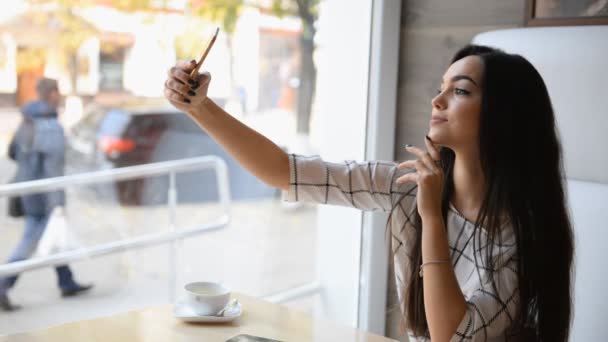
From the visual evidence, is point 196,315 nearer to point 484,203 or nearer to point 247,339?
point 247,339

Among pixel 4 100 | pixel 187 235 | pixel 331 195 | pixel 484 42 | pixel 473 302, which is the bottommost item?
pixel 187 235

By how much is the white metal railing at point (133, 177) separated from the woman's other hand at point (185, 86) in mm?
638

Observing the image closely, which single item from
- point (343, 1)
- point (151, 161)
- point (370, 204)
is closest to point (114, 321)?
point (370, 204)

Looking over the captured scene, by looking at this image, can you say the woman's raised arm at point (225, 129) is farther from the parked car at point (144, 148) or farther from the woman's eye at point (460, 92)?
the parked car at point (144, 148)

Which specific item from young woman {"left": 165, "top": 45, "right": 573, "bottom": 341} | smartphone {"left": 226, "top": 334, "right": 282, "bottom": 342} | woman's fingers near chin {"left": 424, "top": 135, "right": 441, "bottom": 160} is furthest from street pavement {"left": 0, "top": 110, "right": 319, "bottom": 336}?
woman's fingers near chin {"left": 424, "top": 135, "right": 441, "bottom": 160}

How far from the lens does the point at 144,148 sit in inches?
87.3

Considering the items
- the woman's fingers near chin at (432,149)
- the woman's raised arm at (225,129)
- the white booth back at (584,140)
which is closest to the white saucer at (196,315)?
the woman's raised arm at (225,129)

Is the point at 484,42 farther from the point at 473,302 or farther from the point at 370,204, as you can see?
the point at 473,302

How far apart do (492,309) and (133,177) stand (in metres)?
1.20

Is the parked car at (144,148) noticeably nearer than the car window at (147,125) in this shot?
Yes

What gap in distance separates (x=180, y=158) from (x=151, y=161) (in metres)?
0.13

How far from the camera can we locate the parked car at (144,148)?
6.57ft

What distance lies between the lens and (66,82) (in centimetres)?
189

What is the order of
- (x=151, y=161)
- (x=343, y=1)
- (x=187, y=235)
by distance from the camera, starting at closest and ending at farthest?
(x=151, y=161), (x=187, y=235), (x=343, y=1)
